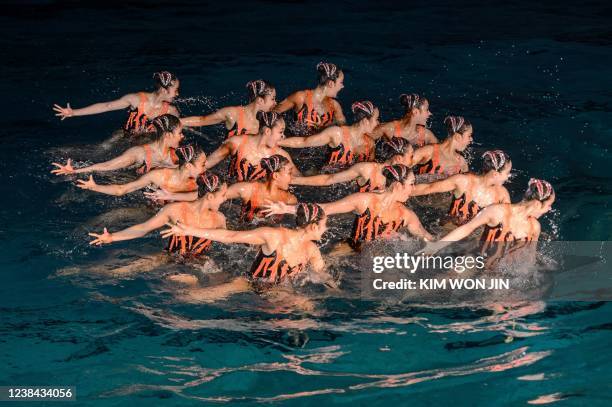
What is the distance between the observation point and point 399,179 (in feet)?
34.7

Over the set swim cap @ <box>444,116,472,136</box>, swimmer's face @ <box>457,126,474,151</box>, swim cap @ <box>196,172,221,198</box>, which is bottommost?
swim cap @ <box>196,172,221,198</box>

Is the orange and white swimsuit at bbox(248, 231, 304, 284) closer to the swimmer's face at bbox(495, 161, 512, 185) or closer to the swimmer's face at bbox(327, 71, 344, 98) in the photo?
the swimmer's face at bbox(495, 161, 512, 185)

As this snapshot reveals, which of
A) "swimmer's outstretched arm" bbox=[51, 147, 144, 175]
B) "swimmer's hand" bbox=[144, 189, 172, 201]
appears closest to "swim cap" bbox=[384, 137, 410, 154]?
"swimmer's hand" bbox=[144, 189, 172, 201]

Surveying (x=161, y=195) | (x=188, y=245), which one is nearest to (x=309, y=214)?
(x=188, y=245)

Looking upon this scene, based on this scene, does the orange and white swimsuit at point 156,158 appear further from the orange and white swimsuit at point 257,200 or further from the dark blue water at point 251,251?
the orange and white swimsuit at point 257,200

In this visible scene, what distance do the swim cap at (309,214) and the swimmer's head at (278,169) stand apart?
1.34 metres

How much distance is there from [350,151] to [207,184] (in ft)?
10.4

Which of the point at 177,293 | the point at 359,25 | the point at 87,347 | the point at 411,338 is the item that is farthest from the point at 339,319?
the point at 359,25

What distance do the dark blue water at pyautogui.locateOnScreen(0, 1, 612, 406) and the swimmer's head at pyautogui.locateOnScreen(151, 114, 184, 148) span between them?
83 centimetres

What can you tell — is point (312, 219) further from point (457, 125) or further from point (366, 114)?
point (366, 114)

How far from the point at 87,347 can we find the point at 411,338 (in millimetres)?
2983

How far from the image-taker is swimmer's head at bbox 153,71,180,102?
45.0ft

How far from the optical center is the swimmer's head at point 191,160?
1109 centimetres

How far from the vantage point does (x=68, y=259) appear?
428 inches
